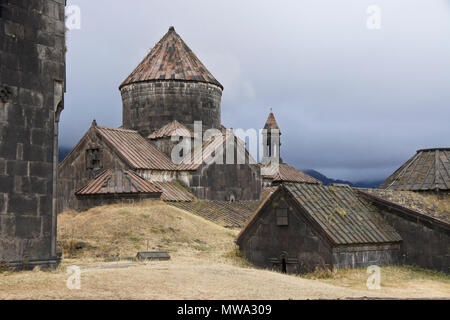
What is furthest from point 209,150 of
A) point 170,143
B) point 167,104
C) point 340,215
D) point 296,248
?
point 296,248

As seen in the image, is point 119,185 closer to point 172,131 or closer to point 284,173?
point 172,131

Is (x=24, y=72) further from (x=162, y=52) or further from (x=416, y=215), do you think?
(x=162, y=52)

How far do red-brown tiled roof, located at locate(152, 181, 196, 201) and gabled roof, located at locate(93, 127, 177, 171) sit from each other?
3.27ft

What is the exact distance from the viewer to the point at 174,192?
3412 cm

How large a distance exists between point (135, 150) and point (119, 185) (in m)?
5.95

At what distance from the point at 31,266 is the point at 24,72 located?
529 centimetres

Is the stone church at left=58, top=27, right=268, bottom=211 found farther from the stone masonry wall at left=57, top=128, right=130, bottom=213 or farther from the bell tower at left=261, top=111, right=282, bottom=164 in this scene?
the bell tower at left=261, top=111, right=282, bottom=164

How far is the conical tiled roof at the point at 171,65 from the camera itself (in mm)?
39219

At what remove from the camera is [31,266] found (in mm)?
16188

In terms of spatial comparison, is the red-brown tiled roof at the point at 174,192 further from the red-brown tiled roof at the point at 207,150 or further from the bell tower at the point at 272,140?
the bell tower at the point at 272,140

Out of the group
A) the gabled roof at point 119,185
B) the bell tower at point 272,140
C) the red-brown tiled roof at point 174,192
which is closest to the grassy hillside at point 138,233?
the gabled roof at point 119,185

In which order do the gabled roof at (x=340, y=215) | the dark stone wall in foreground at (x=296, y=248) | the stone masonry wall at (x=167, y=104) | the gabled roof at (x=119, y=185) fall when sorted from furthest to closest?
the stone masonry wall at (x=167, y=104) → the gabled roof at (x=119, y=185) → the gabled roof at (x=340, y=215) → the dark stone wall in foreground at (x=296, y=248)

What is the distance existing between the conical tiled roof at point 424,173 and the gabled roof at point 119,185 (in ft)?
38.3

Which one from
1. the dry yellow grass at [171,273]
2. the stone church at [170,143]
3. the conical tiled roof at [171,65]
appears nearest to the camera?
the dry yellow grass at [171,273]
